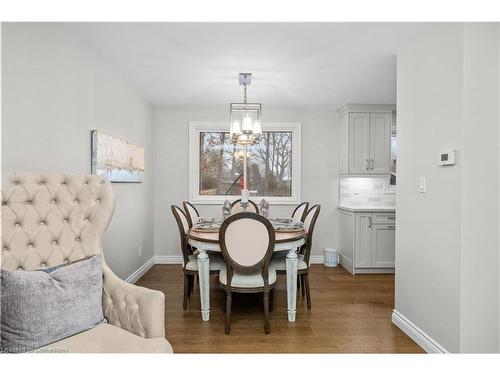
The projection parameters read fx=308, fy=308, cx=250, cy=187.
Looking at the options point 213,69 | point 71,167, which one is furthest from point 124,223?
point 213,69

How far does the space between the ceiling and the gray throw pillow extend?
1.87m

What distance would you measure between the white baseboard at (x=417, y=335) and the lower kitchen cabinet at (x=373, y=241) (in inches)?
63.3

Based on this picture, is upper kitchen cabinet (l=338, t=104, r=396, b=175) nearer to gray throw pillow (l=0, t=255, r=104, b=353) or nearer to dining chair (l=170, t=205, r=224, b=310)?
dining chair (l=170, t=205, r=224, b=310)

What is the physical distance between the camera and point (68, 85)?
2369 mm

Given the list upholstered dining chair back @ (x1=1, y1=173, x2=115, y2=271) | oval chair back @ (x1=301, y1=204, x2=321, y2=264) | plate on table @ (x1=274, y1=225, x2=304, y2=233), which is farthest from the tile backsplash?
upholstered dining chair back @ (x1=1, y1=173, x2=115, y2=271)

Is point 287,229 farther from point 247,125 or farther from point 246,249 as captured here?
point 247,125

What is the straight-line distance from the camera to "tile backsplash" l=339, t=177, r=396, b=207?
191 inches

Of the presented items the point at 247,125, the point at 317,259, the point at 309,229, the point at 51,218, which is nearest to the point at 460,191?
the point at 309,229

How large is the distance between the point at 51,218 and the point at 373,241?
3.89 m

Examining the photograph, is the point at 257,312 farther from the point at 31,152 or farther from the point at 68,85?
the point at 68,85

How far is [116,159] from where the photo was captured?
3219mm

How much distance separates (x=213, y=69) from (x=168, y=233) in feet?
8.92

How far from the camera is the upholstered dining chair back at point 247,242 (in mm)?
2422

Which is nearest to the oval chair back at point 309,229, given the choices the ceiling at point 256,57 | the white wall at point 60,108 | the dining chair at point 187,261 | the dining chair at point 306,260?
the dining chair at point 306,260
